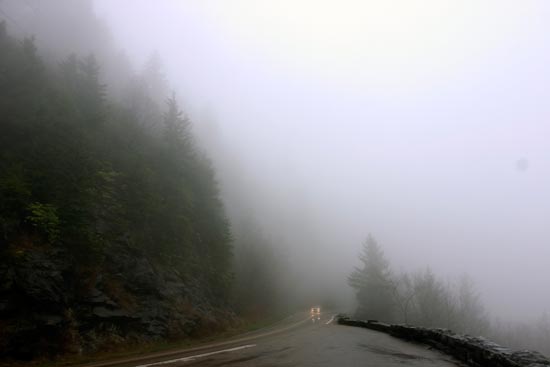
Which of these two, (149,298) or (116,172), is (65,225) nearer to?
(149,298)

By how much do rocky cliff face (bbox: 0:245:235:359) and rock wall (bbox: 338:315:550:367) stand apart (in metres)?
13.0

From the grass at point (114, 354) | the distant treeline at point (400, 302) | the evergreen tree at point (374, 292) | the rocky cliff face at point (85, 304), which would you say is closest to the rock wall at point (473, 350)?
the grass at point (114, 354)

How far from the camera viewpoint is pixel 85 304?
1502 cm

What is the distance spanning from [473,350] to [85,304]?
15666mm

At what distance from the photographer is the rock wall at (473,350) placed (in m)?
7.22

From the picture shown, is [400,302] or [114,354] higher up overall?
[114,354]

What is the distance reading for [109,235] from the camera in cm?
1905

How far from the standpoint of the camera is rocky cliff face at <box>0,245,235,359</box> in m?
12.4

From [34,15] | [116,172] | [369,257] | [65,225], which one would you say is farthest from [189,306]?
[34,15]

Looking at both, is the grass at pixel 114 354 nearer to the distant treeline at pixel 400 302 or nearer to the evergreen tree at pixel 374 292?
the distant treeline at pixel 400 302

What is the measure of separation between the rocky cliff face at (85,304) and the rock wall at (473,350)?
42.5ft

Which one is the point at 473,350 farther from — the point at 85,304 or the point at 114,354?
the point at 85,304

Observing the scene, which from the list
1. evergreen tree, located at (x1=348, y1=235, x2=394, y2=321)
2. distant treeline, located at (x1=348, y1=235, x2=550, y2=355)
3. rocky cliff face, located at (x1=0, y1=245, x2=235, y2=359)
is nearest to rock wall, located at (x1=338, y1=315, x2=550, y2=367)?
rocky cliff face, located at (x1=0, y1=245, x2=235, y2=359)

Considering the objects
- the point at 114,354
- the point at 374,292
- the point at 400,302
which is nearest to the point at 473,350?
the point at 114,354
